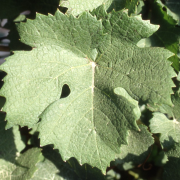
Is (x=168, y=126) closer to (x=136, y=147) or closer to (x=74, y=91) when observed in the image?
(x=136, y=147)

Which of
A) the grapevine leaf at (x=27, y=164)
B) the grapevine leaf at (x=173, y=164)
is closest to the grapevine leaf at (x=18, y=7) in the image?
the grapevine leaf at (x=27, y=164)

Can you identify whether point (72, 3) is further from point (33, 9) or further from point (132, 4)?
point (33, 9)

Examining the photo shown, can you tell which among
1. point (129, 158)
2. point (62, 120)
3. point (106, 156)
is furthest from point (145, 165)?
point (62, 120)

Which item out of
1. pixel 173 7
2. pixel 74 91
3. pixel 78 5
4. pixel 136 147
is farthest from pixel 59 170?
pixel 173 7

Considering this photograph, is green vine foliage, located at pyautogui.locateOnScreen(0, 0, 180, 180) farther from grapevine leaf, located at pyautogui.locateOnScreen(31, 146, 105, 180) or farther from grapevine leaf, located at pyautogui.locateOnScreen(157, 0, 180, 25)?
grapevine leaf, located at pyautogui.locateOnScreen(31, 146, 105, 180)

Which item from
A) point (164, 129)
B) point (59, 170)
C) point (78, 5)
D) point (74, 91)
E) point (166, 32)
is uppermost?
point (78, 5)

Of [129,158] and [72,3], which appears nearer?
[72,3]

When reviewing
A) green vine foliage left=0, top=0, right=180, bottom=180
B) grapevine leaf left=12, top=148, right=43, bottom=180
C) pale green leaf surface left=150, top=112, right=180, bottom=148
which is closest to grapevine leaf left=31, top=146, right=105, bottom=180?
grapevine leaf left=12, top=148, right=43, bottom=180
